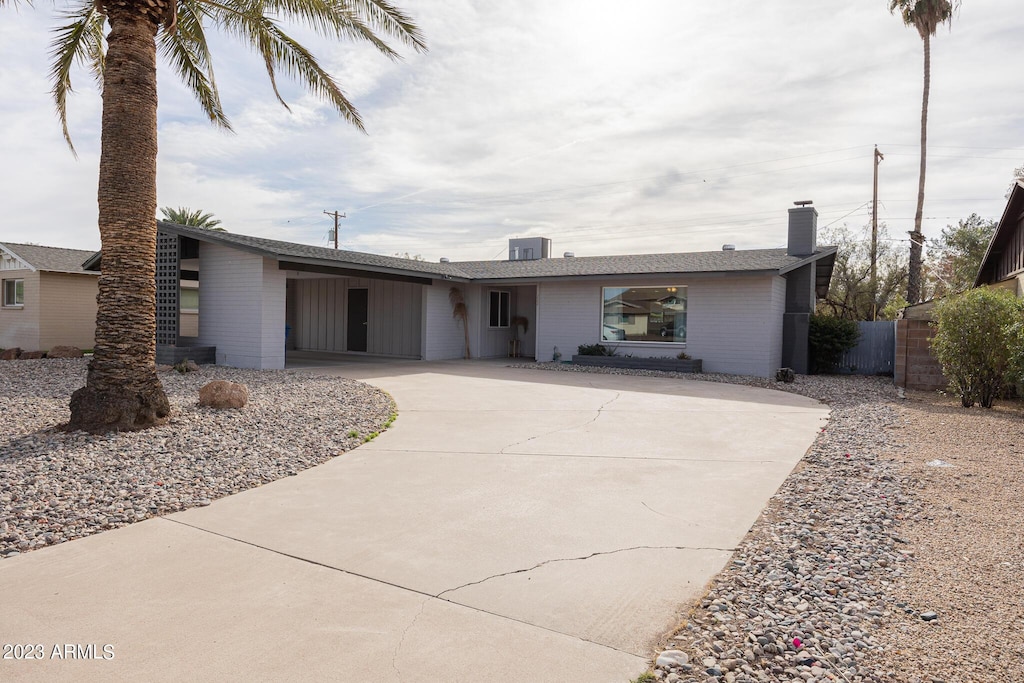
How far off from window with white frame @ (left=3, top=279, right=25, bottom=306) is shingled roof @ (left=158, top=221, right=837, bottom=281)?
8.03m

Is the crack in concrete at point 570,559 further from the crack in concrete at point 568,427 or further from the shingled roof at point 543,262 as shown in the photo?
the shingled roof at point 543,262

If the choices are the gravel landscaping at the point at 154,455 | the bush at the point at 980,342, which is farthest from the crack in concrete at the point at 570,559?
A: the bush at the point at 980,342

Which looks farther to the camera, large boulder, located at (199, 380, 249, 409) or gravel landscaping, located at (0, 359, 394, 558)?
large boulder, located at (199, 380, 249, 409)

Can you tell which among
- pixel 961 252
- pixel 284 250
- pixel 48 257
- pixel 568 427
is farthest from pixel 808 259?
pixel 48 257

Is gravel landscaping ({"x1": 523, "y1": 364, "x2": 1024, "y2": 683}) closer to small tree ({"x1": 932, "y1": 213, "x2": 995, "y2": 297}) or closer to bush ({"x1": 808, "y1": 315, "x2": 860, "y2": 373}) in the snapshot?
bush ({"x1": 808, "y1": 315, "x2": 860, "y2": 373})

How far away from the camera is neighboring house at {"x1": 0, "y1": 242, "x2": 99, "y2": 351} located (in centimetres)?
1772

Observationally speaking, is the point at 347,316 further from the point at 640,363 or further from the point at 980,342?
the point at 980,342

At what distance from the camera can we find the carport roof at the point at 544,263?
13727mm

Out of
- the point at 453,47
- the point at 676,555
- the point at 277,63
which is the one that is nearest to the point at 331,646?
the point at 676,555

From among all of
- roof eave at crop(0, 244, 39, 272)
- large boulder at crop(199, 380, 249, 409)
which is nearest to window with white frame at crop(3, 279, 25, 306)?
roof eave at crop(0, 244, 39, 272)

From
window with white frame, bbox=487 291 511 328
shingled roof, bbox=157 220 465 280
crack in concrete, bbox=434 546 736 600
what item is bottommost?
crack in concrete, bbox=434 546 736 600

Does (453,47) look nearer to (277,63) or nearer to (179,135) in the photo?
(277,63)

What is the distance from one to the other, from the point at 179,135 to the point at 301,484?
9.96 metres

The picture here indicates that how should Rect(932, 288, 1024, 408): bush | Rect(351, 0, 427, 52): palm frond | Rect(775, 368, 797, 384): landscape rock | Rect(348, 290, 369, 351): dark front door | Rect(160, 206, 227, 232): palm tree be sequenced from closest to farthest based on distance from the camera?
1. Rect(351, 0, 427, 52): palm frond
2. Rect(932, 288, 1024, 408): bush
3. Rect(775, 368, 797, 384): landscape rock
4. Rect(348, 290, 369, 351): dark front door
5. Rect(160, 206, 227, 232): palm tree
